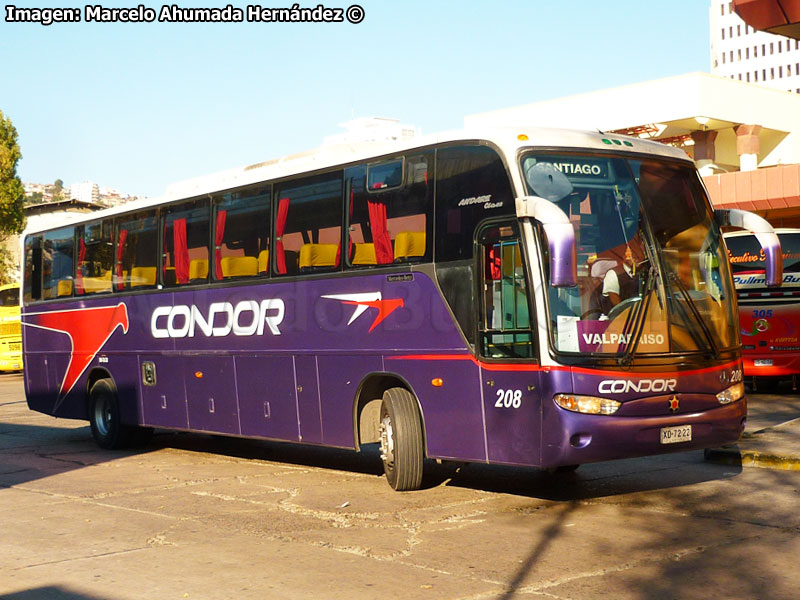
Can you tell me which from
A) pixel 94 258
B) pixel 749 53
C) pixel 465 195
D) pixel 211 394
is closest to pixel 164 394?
pixel 211 394

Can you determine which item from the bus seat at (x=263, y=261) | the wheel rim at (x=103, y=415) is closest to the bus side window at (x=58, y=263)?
the wheel rim at (x=103, y=415)

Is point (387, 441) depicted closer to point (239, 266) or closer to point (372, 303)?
point (372, 303)

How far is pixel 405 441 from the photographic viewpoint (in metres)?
10.8

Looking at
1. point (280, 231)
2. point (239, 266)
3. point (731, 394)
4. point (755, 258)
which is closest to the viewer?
point (731, 394)

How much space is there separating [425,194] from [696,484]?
3937mm

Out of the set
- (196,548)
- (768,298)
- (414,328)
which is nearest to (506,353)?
(414,328)

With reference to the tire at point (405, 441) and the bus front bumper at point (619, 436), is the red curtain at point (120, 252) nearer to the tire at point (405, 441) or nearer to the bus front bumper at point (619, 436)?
the tire at point (405, 441)

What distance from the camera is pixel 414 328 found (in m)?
10.7

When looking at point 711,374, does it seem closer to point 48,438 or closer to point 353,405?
point 353,405

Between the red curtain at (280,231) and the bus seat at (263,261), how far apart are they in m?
0.21

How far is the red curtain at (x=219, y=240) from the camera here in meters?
13.6

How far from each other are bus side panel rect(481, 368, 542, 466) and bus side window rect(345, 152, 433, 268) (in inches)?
61.3

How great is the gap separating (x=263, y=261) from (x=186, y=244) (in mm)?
1915

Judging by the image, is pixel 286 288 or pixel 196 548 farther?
pixel 286 288
